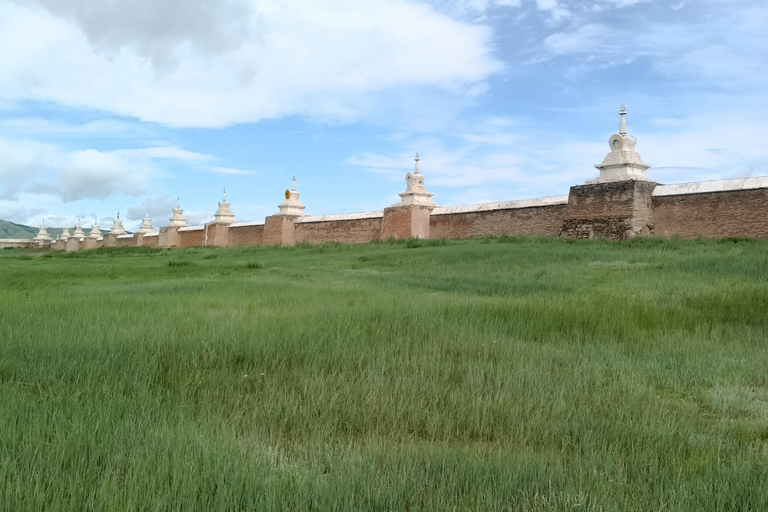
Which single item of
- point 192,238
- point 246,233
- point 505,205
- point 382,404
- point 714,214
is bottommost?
point 382,404

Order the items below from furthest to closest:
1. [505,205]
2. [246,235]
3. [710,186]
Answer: [246,235], [505,205], [710,186]

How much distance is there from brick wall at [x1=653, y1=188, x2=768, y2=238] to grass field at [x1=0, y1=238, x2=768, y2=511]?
905 centimetres

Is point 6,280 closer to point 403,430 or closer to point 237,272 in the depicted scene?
point 237,272

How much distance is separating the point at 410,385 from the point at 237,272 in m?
9.86

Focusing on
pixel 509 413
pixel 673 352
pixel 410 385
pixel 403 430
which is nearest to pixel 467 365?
pixel 410 385

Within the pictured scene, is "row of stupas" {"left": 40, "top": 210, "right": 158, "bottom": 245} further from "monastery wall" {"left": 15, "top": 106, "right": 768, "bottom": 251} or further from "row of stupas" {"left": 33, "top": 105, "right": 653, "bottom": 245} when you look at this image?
"monastery wall" {"left": 15, "top": 106, "right": 768, "bottom": 251}

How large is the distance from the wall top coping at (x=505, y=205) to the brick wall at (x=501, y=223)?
10 cm

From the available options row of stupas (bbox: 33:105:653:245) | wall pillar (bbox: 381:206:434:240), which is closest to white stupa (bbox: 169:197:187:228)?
row of stupas (bbox: 33:105:653:245)

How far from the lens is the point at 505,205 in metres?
19.6

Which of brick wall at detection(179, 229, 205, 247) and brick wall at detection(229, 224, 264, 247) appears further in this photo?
brick wall at detection(179, 229, 205, 247)

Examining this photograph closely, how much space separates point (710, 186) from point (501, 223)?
6302 mm

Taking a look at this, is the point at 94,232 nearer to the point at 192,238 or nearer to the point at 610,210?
the point at 192,238

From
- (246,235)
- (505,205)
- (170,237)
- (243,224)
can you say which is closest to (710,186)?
(505,205)

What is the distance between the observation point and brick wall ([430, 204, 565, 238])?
1847cm
